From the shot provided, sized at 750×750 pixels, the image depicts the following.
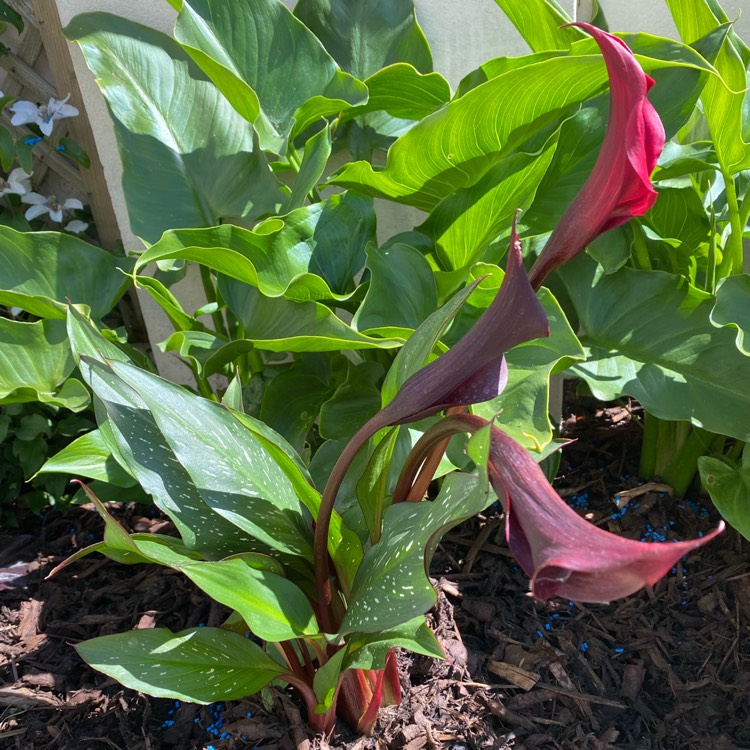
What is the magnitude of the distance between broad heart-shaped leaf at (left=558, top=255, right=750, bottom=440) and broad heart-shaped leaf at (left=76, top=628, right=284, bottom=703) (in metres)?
0.61

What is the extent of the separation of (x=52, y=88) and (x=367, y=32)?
2.39 ft

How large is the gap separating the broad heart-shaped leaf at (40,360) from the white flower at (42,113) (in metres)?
0.47

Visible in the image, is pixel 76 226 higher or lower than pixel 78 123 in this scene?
lower

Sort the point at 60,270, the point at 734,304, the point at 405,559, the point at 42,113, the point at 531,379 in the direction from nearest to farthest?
the point at 405,559 → the point at 531,379 → the point at 734,304 → the point at 60,270 → the point at 42,113

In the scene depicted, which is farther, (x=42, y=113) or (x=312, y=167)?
(x=42, y=113)

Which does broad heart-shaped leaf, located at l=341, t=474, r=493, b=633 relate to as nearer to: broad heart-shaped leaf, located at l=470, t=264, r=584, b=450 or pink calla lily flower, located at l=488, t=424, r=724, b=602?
pink calla lily flower, located at l=488, t=424, r=724, b=602

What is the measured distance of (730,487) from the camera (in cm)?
114

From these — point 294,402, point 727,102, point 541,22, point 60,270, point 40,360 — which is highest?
point 541,22

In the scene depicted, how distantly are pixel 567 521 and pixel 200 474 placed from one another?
16.9 inches

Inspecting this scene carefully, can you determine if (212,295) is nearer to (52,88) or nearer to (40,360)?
(40,360)

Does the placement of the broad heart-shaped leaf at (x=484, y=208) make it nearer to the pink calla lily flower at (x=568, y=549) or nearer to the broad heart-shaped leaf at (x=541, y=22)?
the broad heart-shaped leaf at (x=541, y=22)

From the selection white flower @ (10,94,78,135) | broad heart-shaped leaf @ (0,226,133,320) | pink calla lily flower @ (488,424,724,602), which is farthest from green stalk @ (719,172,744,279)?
white flower @ (10,94,78,135)

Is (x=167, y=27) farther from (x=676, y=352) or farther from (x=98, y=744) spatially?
(x=98, y=744)

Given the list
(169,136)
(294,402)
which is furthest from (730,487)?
(169,136)
